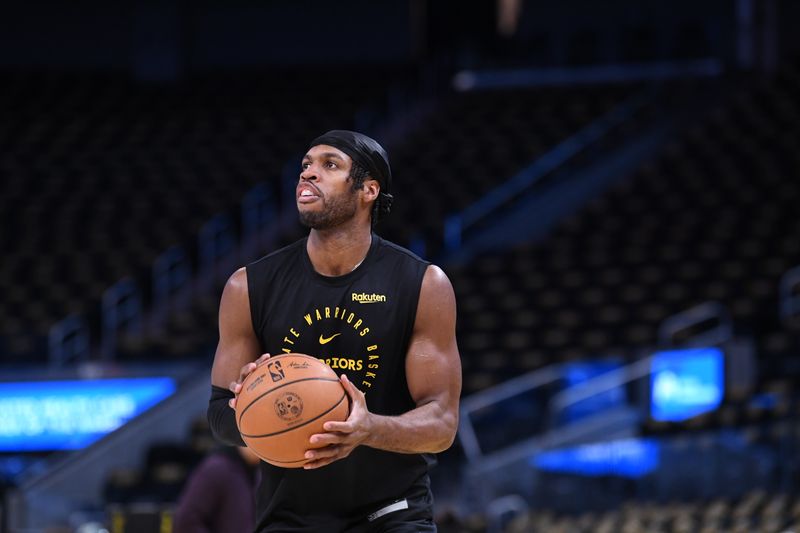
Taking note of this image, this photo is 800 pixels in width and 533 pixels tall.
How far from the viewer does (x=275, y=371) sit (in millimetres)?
3416

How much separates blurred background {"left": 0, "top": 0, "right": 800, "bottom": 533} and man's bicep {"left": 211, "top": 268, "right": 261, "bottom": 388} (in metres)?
2.81

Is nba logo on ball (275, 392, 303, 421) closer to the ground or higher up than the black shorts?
higher up

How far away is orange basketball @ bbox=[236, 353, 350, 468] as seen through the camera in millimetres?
3328

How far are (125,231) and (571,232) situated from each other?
223 inches

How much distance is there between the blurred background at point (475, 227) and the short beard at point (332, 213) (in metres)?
3.05

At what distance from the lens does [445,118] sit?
19609 millimetres

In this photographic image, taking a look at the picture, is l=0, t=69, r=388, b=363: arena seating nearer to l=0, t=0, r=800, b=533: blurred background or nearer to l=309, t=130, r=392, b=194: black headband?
l=0, t=0, r=800, b=533: blurred background

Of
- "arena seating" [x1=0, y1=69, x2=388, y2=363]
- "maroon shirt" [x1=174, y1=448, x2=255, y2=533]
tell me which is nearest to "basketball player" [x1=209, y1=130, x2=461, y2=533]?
"maroon shirt" [x1=174, y1=448, x2=255, y2=533]

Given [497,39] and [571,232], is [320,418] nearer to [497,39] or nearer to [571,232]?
[571,232]

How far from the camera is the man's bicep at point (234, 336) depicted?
3.79 meters

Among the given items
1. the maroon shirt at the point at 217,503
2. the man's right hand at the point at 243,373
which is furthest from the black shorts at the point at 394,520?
the maroon shirt at the point at 217,503

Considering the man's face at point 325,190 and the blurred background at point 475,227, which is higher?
the blurred background at point 475,227

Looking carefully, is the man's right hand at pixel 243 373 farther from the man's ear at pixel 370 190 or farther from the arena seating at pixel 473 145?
the arena seating at pixel 473 145

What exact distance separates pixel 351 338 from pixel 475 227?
13.3 metres
